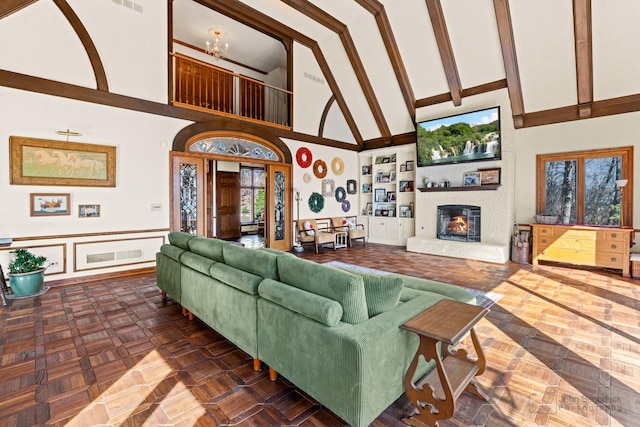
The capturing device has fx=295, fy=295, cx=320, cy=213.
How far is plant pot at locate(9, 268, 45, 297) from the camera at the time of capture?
12.7 ft

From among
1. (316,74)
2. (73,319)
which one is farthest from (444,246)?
(73,319)

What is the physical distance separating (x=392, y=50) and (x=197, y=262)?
6.11 metres

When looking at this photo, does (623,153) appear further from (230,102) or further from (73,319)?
(73,319)

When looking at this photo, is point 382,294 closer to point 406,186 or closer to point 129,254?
Result: point 129,254

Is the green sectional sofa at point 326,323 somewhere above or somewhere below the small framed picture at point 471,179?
below

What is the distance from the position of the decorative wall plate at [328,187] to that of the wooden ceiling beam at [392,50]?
2768mm

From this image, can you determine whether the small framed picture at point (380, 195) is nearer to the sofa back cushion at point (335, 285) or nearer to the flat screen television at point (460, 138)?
the flat screen television at point (460, 138)

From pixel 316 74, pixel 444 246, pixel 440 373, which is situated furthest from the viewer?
pixel 316 74

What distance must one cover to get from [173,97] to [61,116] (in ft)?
5.63

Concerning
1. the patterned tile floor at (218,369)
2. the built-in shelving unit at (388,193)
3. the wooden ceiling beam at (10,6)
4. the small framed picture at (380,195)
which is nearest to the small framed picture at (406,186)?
the built-in shelving unit at (388,193)

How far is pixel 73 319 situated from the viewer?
3.25 meters

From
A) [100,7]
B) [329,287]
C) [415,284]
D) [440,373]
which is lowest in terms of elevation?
[440,373]

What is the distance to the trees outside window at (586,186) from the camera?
5523 millimetres

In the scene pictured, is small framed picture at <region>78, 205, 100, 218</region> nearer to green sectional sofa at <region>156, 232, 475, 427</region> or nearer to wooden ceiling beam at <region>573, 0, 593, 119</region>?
green sectional sofa at <region>156, 232, 475, 427</region>
